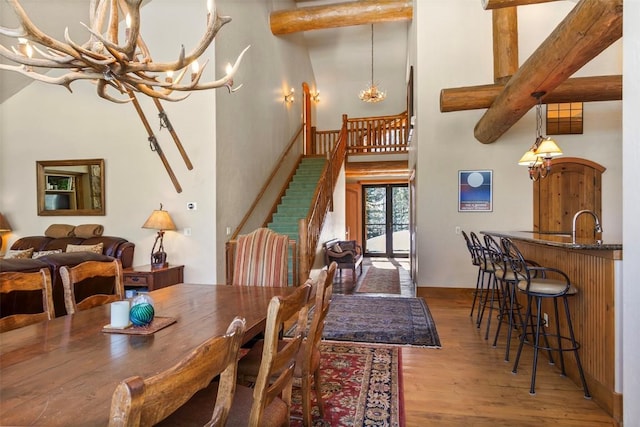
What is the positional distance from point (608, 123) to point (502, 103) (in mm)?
2692

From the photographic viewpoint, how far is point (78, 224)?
539 cm

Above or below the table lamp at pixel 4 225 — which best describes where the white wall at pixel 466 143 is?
above

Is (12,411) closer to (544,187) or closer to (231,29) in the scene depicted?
Result: (231,29)

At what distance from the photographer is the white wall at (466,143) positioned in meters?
5.35

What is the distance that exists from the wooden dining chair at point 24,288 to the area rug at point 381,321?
7.98 ft

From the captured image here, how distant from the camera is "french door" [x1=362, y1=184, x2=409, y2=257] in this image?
11773 millimetres

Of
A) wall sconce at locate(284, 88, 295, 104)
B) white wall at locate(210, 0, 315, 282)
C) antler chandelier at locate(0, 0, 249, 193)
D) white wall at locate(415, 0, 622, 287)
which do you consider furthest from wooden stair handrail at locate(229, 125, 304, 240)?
antler chandelier at locate(0, 0, 249, 193)

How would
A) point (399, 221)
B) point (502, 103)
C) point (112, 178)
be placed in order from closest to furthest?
point (502, 103) → point (112, 178) → point (399, 221)

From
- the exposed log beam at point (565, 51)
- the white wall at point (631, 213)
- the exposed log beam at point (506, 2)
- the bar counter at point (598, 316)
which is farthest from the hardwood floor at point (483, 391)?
the exposed log beam at point (506, 2)

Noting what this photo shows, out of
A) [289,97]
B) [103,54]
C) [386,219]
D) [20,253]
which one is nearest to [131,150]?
[20,253]

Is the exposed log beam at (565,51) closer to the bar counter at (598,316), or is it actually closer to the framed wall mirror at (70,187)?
the bar counter at (598,316)

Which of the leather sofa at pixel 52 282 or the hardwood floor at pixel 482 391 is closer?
the hardwood floor at pixel 482 391

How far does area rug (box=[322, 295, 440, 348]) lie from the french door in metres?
6.53

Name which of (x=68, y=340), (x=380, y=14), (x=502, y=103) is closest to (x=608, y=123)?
(x=502, y=103)
